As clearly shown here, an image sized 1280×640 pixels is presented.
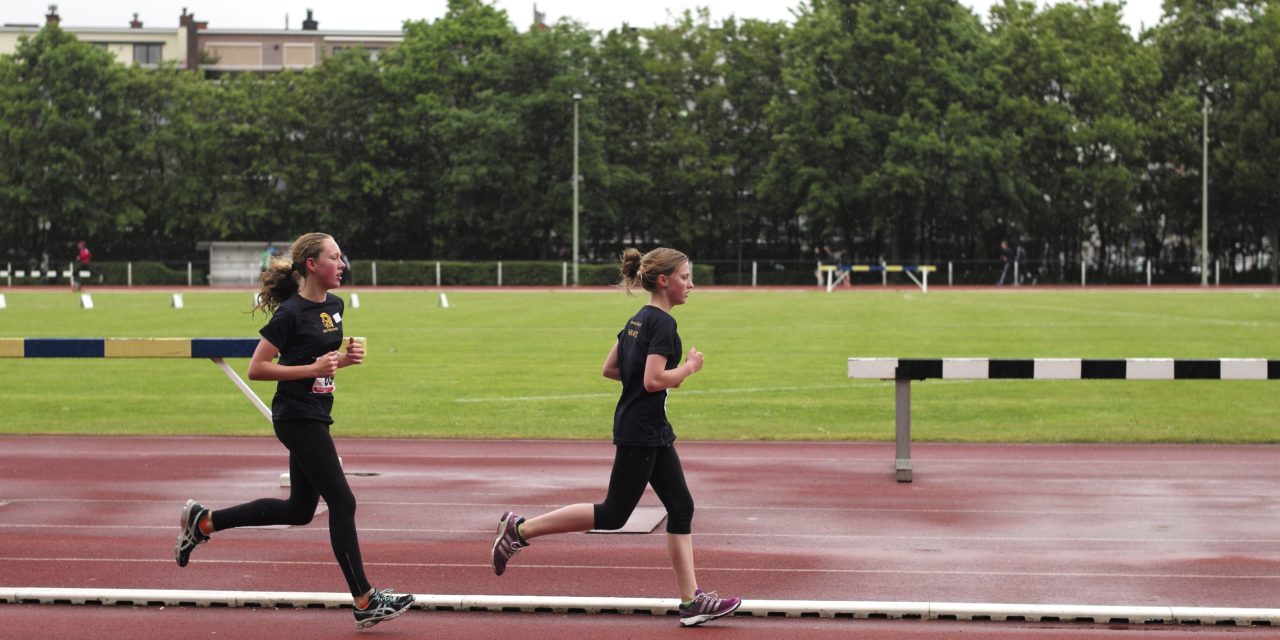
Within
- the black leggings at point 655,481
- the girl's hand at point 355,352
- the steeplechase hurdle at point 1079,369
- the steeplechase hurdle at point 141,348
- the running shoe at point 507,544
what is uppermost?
the girl's hand at point 355,352

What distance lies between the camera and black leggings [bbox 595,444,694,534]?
6.43 meters

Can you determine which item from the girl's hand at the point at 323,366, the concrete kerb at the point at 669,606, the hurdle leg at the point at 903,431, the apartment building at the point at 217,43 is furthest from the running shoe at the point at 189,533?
the apartment building at the point at 217,43

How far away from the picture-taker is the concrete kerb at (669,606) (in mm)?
6441

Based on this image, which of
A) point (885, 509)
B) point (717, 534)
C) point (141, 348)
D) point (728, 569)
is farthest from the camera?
point (885, 509)

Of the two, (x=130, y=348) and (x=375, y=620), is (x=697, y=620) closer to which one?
(x=375, y=620)

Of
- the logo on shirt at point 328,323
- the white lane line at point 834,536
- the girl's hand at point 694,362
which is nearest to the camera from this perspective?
the girl's hand at point 694,362

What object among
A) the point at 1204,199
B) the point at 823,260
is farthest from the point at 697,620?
the point at 1204,199

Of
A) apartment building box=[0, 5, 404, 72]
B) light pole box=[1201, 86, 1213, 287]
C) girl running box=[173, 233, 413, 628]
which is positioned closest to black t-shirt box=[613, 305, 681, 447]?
girl running box=[173, 233, 413, 628]

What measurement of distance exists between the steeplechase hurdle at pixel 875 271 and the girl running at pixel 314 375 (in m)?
48.8

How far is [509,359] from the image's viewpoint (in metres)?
22.0

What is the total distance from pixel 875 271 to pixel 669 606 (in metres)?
56.3

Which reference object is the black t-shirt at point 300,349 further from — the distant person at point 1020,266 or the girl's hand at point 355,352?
the distant person at point 1020,266

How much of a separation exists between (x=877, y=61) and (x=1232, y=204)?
55.5 feet

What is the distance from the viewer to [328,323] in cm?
642
